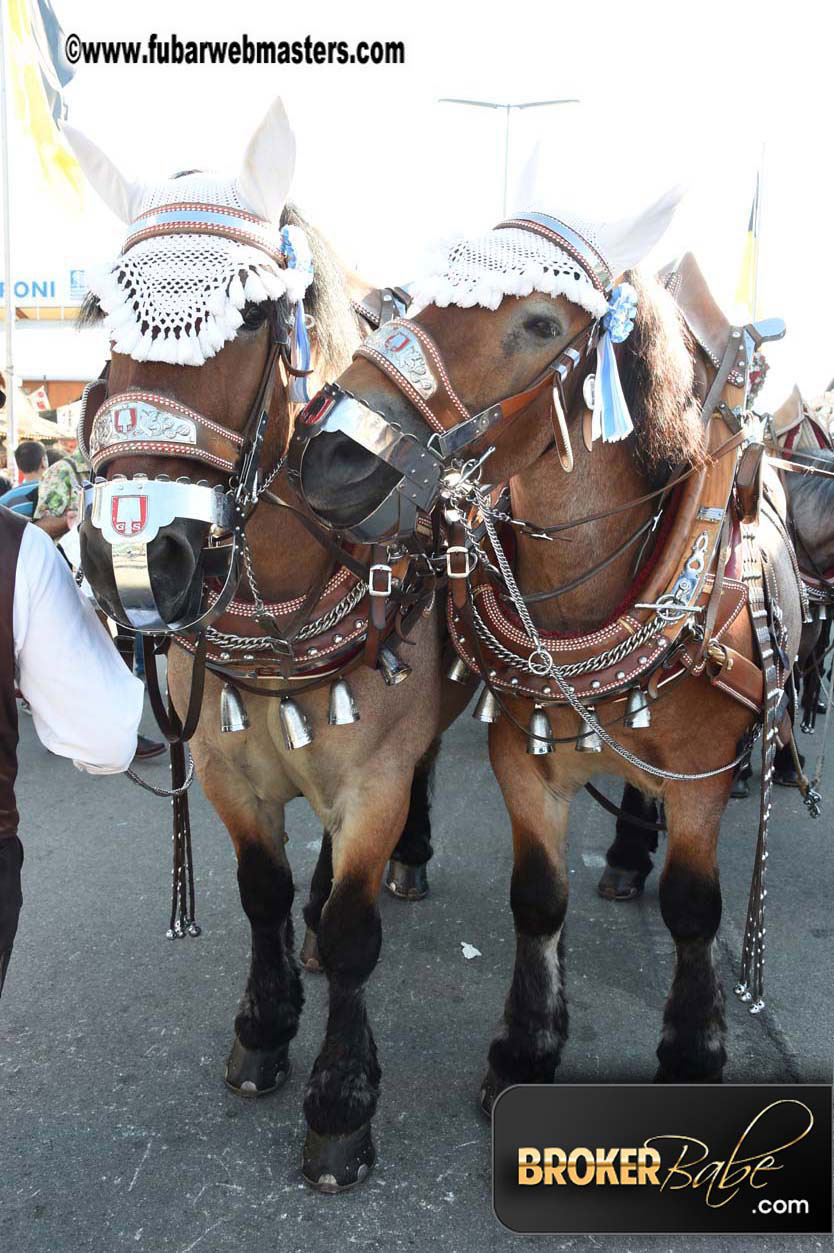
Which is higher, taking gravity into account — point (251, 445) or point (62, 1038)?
point (251, 445)

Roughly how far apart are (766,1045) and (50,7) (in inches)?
374

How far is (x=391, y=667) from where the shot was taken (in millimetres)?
2170

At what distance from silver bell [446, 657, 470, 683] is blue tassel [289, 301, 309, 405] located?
83 cm

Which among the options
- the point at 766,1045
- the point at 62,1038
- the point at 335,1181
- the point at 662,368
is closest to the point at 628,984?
the point at 766,1045

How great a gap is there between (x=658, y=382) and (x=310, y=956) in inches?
85.6

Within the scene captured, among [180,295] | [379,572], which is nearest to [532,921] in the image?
[379,572]

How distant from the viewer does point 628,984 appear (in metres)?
3.07

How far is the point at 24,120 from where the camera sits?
7.64m

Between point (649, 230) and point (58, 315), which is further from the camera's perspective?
point (58, 315)

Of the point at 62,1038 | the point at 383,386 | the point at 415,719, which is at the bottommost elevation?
the point at 62,1038

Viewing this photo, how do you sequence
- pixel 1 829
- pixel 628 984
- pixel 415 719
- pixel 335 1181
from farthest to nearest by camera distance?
pixel 628 984, pixel 415 719, pixel 335 1181, pixel 1 829

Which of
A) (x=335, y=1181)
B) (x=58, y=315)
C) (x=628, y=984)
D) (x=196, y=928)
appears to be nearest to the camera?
(x=335, y=1181)

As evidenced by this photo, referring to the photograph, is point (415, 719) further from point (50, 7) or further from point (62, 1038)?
point (50, 7)

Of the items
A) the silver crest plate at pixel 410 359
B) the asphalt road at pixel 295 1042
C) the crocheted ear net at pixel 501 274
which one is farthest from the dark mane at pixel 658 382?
the asphalt road at pixel 295 1042
